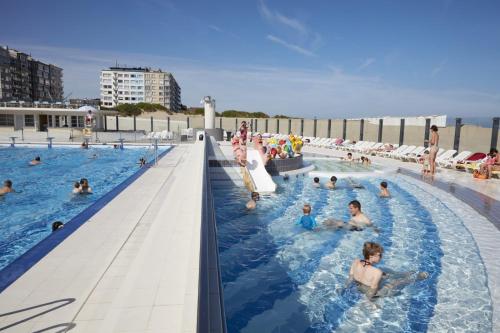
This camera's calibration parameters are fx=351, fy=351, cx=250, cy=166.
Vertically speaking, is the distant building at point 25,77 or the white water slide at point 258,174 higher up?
the distant building at point 25,77

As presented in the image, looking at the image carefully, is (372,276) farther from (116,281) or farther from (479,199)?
(479,199)

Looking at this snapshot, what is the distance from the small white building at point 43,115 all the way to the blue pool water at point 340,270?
23.7m

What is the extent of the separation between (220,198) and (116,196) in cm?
339

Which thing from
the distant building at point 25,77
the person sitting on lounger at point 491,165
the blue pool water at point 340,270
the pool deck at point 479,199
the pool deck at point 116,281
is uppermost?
the distant building at point 25,77

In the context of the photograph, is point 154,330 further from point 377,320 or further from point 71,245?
point 377,320

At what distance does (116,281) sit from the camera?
295 centimetres

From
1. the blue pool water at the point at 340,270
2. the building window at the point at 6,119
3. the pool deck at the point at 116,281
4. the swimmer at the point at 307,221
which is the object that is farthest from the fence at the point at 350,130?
the pool deck at the point at 116,281

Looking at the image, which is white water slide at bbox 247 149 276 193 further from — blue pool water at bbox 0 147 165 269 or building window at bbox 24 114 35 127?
building window at bbox 24 114 35 127

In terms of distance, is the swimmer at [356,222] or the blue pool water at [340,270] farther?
the swimmer at [356,222]

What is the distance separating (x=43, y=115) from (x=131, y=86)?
2792 inches

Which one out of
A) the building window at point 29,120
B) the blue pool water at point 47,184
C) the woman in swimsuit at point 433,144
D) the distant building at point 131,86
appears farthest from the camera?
the distant building at point 131,86

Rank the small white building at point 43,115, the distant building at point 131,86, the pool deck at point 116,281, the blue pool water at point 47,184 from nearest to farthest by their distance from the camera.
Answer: the pool deck at point 116,281 → the blue pool water at point 47,184 → the small white building at point 43,115 → the distant building at point 131,86

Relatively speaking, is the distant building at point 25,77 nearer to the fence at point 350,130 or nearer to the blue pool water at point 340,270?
the fence at point 350,130

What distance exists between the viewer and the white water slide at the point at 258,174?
973cm
